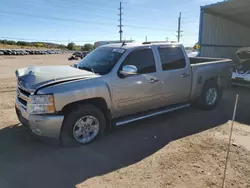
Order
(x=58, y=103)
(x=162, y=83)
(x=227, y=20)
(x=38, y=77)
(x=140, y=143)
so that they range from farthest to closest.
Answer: (x=227, y=20)
(x=162, y=83)
(x=140, y=143)
(x=38, y=77)
(x=58, y=103)

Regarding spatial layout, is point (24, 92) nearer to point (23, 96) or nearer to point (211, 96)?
point (23, 96)

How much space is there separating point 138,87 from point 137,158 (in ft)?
5.02

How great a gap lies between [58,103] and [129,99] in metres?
1.51

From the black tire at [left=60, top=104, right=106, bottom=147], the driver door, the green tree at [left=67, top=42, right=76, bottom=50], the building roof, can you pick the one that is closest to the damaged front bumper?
the black tire at [left=60, top=104, right=106, bottom=147]

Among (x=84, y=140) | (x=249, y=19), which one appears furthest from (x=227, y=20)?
(x=84, y=140)

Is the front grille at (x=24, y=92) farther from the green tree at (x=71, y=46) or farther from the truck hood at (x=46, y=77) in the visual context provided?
the green tree at (x=71, y=46)

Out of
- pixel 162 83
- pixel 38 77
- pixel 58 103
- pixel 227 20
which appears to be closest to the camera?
pixel 58 103

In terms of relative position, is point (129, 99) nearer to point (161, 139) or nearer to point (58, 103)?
point (161, 139)

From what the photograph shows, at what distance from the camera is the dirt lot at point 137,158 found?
127 inches

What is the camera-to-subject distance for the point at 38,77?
4.04 metres

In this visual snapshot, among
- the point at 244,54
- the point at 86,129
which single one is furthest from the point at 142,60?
the point at 244,54

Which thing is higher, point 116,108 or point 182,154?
point 116,108

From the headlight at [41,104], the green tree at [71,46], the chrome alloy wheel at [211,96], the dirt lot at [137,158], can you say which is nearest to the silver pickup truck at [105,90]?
the headlight at [41,104]

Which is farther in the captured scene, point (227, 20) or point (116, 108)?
point (227, 20)
